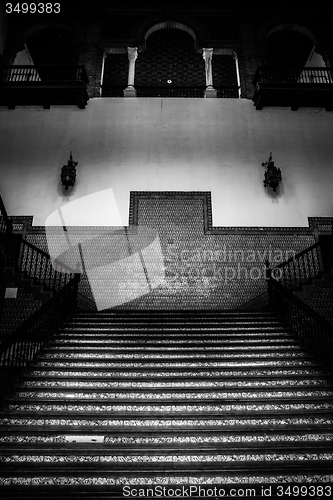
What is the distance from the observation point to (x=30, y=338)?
183 inches

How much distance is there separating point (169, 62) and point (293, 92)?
396cm

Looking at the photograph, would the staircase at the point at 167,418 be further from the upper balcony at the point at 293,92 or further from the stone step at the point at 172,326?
the upper balcony at the point at 293,92

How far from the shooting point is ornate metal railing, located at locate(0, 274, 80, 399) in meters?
3.97

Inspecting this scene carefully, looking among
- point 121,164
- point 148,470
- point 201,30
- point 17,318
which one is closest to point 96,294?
point 17,318

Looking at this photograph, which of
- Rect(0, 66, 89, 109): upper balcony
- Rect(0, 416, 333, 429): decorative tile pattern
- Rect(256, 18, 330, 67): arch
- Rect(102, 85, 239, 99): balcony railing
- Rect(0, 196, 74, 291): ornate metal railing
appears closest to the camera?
Rect(0, 416, 333, 429): decorative tile pattern

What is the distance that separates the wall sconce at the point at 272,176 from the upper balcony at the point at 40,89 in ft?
15.8

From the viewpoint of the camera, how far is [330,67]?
31.5 feet

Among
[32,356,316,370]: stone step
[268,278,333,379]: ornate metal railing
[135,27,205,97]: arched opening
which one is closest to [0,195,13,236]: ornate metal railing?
[32,356,316,370]: stone step

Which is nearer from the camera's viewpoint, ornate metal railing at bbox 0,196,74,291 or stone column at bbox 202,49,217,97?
ornate metal railing at bbox 0,196,74,291

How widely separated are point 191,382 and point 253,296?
3979mm

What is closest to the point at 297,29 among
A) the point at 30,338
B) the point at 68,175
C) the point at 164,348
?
the point at 68,175

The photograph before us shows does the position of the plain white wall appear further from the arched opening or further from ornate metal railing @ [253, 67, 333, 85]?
the arched opening

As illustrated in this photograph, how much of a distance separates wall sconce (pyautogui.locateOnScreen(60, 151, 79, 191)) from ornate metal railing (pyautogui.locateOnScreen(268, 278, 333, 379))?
499 cm

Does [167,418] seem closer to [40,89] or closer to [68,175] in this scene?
[68,175]
